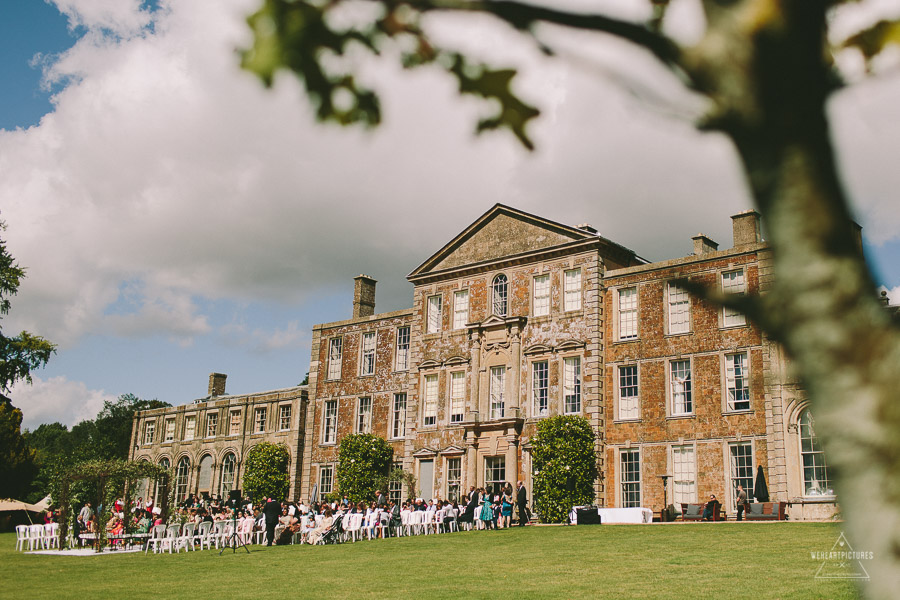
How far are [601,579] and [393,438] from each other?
86.2 feet

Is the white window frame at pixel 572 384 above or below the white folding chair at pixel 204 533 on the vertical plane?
above

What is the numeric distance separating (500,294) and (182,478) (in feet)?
87.8

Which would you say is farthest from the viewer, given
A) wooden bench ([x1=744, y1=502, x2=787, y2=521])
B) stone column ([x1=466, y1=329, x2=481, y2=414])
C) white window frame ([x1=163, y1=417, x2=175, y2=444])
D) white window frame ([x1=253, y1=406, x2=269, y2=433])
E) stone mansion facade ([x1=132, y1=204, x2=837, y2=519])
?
white window frame ([x1=163, y1=417, x2=175, y2=444])

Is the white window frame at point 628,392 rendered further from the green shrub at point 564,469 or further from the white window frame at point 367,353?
the white window frame at point 367,353

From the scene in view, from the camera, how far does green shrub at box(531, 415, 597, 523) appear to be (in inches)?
1243

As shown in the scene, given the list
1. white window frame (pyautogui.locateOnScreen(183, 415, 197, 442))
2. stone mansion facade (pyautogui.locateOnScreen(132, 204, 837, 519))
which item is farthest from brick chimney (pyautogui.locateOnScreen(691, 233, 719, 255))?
white window frame (pyautogui.locateOnScreen(183, 415, 197, 442))

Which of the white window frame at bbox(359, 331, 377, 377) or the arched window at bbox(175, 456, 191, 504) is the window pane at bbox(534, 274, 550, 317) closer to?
the white window frame at bbox(359, 331, 377, 377)

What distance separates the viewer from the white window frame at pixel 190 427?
52406mm

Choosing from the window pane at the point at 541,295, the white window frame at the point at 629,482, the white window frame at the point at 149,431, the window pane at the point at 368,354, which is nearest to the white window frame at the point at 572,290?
the window pane at the point at 541,295

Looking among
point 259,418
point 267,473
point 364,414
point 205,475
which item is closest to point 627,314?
point 364,414

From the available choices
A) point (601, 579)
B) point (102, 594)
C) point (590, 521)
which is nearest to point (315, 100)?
point (601, 579)

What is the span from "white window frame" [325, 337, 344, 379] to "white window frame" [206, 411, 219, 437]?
443 inches

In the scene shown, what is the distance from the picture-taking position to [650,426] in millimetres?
31781

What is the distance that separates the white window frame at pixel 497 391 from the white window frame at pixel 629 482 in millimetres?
5709
